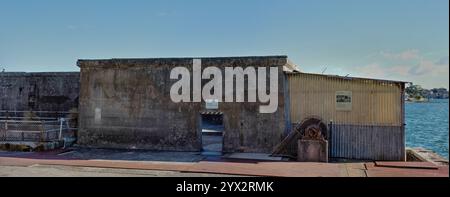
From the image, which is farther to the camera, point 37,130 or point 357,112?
point 37,130

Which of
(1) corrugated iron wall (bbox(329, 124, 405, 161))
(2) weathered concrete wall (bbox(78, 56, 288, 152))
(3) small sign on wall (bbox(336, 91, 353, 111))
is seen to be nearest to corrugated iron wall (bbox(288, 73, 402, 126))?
(3) small sign on wall (bbox(336, 91, 353, 111))

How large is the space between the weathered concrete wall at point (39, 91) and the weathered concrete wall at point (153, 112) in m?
1.41

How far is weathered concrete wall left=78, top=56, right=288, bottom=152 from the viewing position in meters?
13.9

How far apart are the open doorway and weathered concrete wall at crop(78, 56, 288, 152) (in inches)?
23.2

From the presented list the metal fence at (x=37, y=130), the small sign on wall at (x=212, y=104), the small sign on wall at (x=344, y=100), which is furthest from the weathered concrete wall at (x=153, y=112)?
the small sign on wall at (x=344, y=100)

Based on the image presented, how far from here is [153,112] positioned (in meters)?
14.9

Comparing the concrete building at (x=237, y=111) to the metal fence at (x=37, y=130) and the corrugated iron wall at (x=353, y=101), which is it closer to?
the corrugated iron wall at (x=353, y=101)

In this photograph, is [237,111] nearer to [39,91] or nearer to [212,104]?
[212,104]

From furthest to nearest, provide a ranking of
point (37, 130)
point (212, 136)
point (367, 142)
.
Result: point (212, 136)
point (37, 130)
point (367, 142)

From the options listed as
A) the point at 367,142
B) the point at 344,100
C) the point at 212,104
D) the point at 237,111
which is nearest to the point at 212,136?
the point at 212,104

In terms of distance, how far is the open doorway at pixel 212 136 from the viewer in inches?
575

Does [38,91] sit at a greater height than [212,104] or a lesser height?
greater

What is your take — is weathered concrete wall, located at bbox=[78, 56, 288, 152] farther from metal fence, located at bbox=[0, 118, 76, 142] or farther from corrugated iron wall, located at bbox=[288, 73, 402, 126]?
metal fence, located at bbox=[0, 118, 76, 142]

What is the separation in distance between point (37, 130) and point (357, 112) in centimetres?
1332
